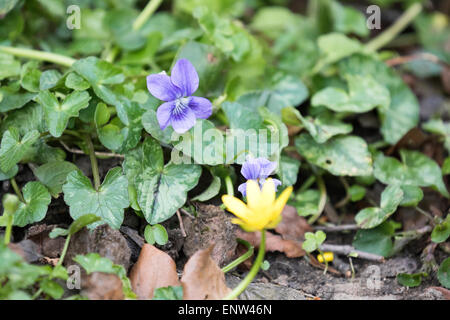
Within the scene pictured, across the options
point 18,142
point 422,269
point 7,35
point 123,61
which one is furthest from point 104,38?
point 422,269

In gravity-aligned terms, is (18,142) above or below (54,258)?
above

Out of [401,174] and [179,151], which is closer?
[179,151]

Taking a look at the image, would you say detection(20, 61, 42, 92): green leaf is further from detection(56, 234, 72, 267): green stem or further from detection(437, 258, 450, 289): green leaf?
detection(437, 258, 450, 289): green leaf

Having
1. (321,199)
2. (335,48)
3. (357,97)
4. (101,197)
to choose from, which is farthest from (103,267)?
(335,48)

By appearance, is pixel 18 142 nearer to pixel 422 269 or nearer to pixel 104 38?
pixel 104 38

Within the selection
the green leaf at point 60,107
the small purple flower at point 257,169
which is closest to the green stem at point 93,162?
the green leaf at point 60,107

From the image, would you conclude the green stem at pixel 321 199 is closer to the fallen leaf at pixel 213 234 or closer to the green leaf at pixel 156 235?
the fallen leaf at pixel 213 234

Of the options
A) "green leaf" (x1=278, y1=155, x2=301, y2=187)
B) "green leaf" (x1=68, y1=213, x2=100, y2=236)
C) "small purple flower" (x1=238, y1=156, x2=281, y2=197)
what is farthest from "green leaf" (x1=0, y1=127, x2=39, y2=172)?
"green leaf" (x1=278, y1=155, x2=301, y2=187)
